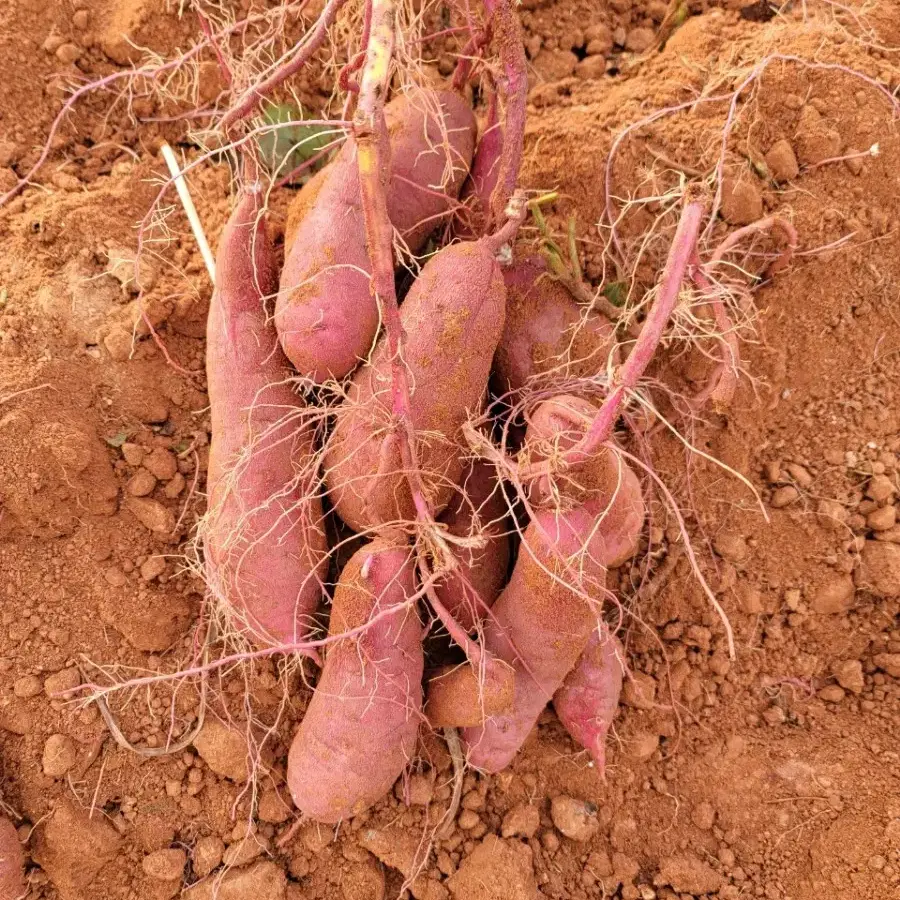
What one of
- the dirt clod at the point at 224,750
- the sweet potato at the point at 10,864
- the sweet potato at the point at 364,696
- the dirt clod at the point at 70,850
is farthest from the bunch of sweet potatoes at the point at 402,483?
the sweet potato at the point at 10,864

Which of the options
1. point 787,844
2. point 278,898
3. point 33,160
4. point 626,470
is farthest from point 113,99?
point 787,844

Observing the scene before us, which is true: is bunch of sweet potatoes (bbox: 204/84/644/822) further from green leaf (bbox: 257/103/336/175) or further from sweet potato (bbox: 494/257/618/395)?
A: green leaf (bbox: 257/103/336/175)

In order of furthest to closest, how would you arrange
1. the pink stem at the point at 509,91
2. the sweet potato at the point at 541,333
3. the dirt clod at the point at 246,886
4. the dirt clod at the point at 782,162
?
the dirt clod at the point at 782,162 < the sweet potato at the point at 541,333 < the dirt clod at the point at 246,886 < the pink stem at the point at 509,91

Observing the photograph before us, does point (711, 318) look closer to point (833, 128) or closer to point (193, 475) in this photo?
point (833, 128)

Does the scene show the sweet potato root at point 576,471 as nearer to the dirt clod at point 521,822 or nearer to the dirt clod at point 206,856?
the dirt clod at point 521,822

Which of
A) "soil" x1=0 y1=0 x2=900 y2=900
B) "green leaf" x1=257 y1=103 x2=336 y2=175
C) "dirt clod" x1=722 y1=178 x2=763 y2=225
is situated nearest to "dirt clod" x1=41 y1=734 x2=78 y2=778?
"soil" x1=0 y1=0 x2=900 y2=900

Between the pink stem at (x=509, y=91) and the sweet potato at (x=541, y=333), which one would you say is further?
the sweet potato at (x=541, y=333)

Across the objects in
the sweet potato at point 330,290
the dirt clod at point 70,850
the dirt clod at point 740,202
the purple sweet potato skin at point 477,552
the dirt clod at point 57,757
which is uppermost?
the sweet potato at point 330,290
